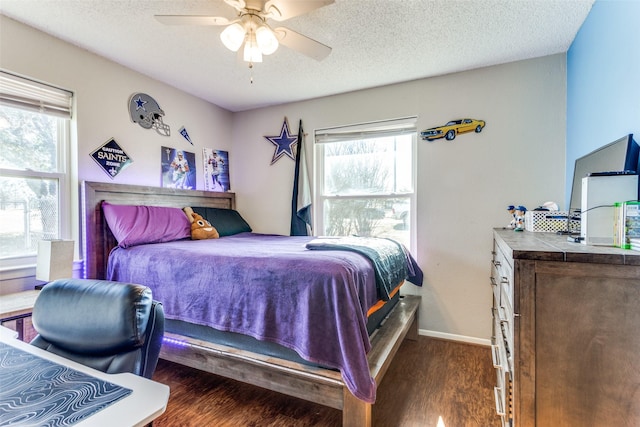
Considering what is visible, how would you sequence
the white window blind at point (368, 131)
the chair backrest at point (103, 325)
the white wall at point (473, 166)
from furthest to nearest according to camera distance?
the white window blind at point (368, 131) < the white wall at point (473, 166) < the chair backrest at point (103, 325)

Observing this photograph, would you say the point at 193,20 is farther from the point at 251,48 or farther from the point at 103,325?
the point at 103,325

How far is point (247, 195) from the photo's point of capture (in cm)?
375

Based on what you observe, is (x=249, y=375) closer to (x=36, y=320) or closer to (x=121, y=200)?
(x=36, y=320)

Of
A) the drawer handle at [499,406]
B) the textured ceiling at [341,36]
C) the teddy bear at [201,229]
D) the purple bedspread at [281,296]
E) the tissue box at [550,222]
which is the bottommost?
the drawer handle at [499,406]

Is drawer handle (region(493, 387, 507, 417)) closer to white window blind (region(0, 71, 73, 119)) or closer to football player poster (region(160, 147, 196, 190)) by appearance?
football player poster (region(160, 147, 196, 190))

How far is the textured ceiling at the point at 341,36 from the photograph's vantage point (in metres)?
1.85

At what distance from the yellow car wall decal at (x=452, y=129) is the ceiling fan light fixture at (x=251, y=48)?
1.72 meters

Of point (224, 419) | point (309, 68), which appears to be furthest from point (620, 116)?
point (224, 419)

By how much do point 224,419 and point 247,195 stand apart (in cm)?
253

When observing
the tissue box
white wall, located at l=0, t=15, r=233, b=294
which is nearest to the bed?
white wall, located at l=0, t=15, r=233, b=294

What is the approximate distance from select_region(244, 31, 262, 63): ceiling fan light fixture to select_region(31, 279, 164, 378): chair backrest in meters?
1.44

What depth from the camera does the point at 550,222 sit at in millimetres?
1770

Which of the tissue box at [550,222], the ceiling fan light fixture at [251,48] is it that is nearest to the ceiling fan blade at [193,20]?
the ceiling fan light fixture at [251,48]

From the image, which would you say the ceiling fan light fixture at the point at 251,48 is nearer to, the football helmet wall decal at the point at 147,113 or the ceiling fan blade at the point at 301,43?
the ceiling fan blade at the point at 301,43
